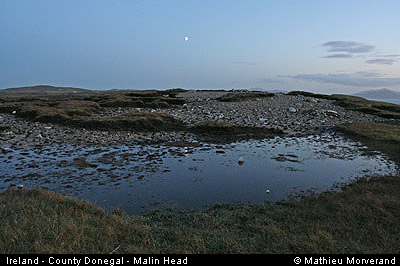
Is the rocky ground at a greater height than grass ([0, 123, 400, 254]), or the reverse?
the rocky ground

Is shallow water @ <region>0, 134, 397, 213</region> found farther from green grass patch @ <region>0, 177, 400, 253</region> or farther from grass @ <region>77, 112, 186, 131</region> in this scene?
grass @ <region>77, 112, 186, 131</region>

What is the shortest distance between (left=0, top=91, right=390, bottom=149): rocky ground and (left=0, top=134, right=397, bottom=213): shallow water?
219cm

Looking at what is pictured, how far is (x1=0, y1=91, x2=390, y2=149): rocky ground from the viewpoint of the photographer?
1689 centimetres

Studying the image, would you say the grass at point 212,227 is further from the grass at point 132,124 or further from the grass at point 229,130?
the grass at point 132,124

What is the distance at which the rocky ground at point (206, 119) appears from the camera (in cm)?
1689

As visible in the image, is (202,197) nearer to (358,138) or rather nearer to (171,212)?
(171,212)

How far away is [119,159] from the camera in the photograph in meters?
12.8

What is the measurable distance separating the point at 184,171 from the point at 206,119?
41.3 ft

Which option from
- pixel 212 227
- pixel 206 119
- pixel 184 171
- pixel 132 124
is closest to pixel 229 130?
pixel 206 119

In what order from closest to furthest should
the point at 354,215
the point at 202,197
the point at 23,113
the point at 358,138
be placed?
the point at 354,215, the point at 202,197, the point at 358,138, the point at 23,113

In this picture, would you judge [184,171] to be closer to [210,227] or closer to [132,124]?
[210,227]

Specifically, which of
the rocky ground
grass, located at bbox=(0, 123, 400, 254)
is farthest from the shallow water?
the rocky ground
